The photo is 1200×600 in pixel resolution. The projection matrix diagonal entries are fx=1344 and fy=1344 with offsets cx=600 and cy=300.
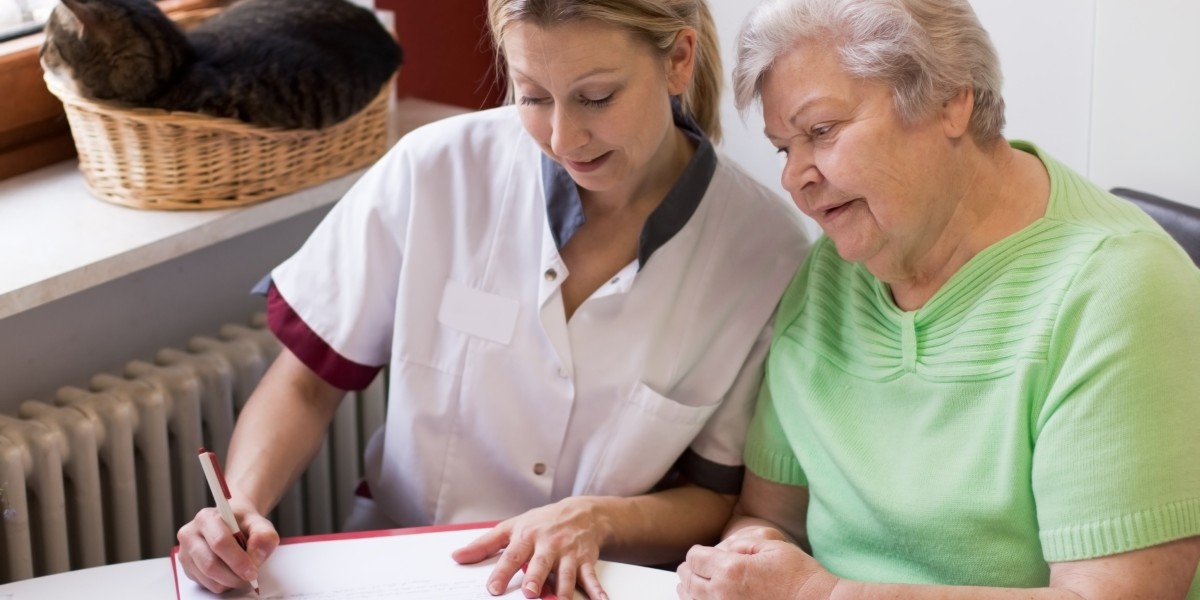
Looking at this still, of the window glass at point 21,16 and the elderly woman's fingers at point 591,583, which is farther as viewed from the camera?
the window glass at point 21,16

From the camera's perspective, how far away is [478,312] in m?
1.68

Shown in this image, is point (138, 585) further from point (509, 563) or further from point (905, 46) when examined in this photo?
point (905, 46)

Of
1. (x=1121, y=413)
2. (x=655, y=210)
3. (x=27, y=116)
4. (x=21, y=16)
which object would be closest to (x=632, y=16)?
(x=655, y=210)

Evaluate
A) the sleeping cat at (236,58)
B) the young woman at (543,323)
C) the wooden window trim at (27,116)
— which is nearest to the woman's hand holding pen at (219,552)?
the young woman at (543,323)

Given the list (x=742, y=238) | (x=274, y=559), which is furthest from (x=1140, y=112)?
(x=274, y=559)

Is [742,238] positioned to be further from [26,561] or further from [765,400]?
[26,561]

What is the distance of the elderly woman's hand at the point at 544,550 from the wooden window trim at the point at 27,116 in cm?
104

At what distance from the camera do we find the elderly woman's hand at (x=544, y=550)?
143 centimetres

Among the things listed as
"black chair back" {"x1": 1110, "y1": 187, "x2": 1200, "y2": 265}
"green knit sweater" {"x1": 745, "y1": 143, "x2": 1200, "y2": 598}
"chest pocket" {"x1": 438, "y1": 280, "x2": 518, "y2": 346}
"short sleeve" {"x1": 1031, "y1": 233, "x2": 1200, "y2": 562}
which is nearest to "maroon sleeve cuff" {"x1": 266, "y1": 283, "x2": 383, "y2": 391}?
"chest pocket" {"x1": 438, "y1": 280, "x2": 518, "y2": 346}

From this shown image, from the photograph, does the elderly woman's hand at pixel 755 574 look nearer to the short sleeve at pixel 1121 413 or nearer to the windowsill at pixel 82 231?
the short sleeve at pixel 1121 413

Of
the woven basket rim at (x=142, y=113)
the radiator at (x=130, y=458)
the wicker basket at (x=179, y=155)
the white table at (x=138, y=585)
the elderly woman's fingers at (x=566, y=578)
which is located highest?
the woven basket rim at (x=142, y=113)

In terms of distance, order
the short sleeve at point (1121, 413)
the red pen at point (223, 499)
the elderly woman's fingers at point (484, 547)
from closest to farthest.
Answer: the short sleeve at point (1121, 413)
the red pen at point (223, 499)
the elderly woman's fingers at point (484, 547)

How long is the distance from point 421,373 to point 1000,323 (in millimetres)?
722

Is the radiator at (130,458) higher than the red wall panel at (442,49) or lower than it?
lower
